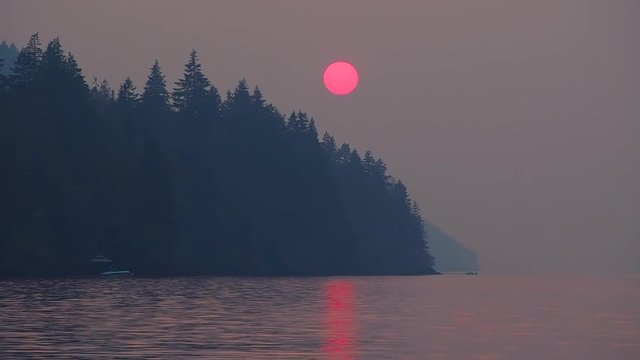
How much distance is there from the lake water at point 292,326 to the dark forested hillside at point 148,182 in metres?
36.8

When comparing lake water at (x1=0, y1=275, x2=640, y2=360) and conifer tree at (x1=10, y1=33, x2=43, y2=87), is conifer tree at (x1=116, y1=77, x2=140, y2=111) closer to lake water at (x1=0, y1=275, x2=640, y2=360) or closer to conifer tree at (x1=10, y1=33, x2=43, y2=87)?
conifer tree at (x1=10, y1=33, x2=43, y2=87)

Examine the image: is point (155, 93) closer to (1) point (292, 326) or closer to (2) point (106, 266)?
(2) point (106, 266)

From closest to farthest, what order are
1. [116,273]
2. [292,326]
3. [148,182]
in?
1. [292,326]
2. [116,273]
3. [148,182]

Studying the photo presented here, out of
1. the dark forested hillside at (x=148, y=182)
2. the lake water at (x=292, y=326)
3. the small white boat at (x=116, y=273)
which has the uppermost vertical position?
the dark forested hillside at (x=148, y=182)

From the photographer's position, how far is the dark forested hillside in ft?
435

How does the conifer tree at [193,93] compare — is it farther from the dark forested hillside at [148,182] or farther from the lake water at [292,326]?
the lake water at [292,326]

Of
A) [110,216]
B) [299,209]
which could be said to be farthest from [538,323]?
[299,209]

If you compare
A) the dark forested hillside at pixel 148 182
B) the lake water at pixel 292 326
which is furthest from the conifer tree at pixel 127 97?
the lake water at pixel 292 326

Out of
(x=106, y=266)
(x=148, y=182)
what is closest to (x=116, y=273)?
(x=106, y=266)

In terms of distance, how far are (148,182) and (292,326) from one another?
87.0m

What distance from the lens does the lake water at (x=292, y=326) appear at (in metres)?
48.3

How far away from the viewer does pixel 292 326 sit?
61.2m

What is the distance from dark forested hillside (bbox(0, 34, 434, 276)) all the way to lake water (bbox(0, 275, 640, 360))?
36.8 m

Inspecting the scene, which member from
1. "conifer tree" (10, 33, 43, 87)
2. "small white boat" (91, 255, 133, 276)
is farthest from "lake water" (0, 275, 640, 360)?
"conifer tree" (10, 33, 43, 87)
